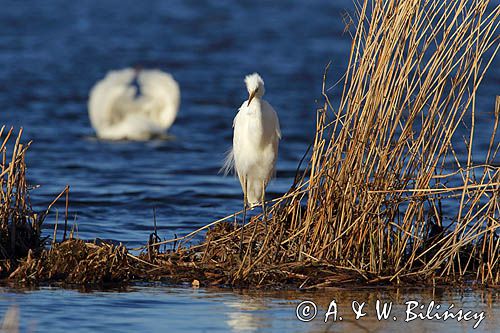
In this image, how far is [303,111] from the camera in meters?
18.7

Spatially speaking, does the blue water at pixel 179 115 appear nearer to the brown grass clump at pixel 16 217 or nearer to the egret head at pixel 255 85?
the brown grass clump at pixel 16 217

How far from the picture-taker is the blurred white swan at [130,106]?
52.3 ft

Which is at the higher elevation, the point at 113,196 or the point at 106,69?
the point at 106,69

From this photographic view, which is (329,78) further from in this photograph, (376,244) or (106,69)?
(376,244)

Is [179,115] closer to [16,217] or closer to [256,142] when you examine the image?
[256,142]

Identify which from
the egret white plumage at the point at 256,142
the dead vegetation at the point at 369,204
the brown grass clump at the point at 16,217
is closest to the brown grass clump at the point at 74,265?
the dead vegetation at the point at 369,204

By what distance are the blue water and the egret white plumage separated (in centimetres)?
89

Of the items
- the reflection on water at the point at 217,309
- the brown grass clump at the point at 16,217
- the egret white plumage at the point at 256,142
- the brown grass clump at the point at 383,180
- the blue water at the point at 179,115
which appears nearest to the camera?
the reflection on water at the point at 217,309

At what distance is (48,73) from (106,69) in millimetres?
1521

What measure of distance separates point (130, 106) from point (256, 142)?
8631mm

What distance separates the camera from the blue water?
233 inches

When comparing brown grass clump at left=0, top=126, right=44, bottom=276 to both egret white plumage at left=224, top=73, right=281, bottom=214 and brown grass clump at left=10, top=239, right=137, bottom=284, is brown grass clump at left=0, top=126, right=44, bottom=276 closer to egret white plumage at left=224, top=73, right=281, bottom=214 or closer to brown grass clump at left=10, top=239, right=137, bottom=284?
brown grass clump at left=10, top=239, right=137, bottom=284

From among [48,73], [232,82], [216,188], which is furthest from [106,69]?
[216,188]

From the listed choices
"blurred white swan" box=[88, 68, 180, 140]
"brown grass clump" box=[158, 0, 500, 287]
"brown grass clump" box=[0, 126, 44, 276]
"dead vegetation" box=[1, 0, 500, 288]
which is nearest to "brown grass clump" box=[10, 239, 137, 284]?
"dead vegetation" box=[1, 0, 500, 288]
